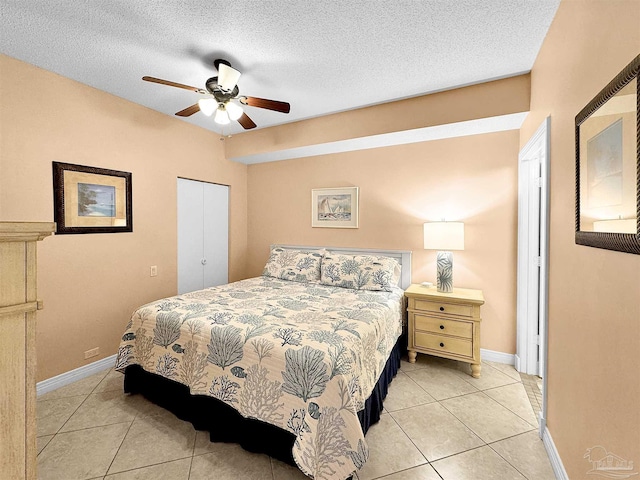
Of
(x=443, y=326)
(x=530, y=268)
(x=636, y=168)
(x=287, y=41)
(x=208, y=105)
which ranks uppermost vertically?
(x=287, y=41)

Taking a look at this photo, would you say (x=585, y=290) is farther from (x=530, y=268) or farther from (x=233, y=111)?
(x=233, y=111)

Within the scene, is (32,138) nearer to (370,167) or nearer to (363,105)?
(363,105)

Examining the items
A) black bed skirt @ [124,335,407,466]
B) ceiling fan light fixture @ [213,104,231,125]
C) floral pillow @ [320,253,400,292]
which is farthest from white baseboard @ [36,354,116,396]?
ceiling fan light fixture @ [213,104,231,125]

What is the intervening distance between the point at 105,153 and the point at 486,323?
4226mm

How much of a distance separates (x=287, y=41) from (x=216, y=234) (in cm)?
277

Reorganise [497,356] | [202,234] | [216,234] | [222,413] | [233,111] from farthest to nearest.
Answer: [216,234]
[202,234]
[497,356]
[233,111]
[222,413]

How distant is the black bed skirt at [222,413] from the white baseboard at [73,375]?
2.18 feet

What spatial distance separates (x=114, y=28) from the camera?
6.20 ft

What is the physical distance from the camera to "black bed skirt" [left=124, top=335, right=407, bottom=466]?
5.49 feet

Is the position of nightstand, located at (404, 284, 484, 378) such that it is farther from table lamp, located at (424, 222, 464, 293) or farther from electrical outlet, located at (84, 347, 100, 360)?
electrical outlet, located at (84, 347, 100, 360)

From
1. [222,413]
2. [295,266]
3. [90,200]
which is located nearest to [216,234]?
[295,266]

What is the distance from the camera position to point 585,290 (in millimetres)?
1316

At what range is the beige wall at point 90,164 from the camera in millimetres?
2248

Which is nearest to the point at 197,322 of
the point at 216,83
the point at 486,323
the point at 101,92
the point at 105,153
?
the point at 216,83
